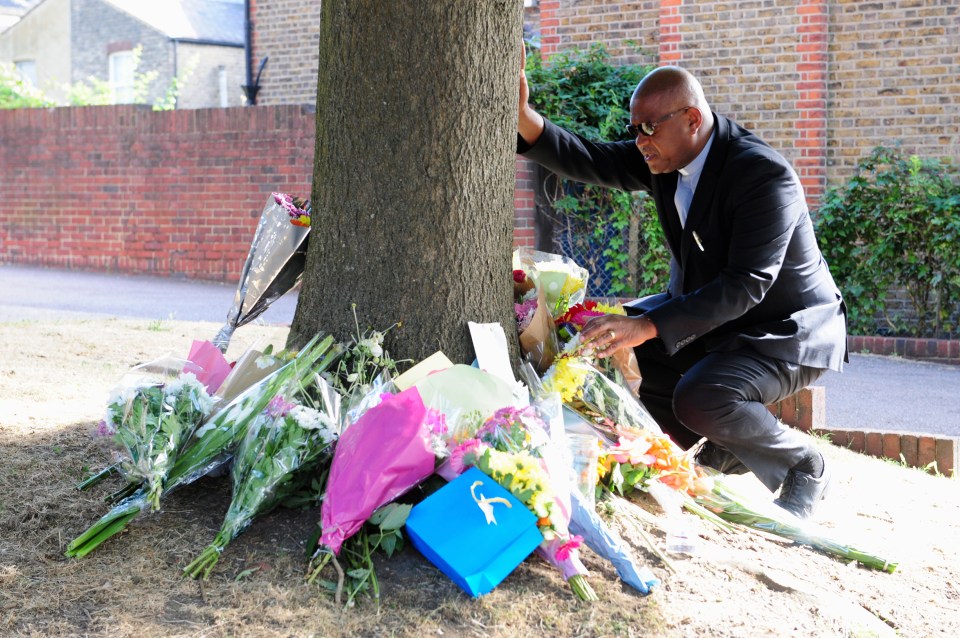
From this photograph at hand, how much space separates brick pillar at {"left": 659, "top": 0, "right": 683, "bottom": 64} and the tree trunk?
295 inches

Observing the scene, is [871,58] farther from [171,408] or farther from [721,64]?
[171,408]

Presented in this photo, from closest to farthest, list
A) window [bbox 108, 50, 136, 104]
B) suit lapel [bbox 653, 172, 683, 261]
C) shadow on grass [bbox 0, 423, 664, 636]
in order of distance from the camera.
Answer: shadow on grass [bbox 0, 423, 664, 636] < suit lapel [bbox 653, 172, 683, 261] < window [bbox 108, 50, 136, 104]

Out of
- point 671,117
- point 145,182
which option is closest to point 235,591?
point 671,117

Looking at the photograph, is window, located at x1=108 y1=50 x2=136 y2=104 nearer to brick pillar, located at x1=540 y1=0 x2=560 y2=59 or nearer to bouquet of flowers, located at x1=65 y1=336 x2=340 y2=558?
brick pillar, located at x1=540 y1=0 x2=560 y2=59

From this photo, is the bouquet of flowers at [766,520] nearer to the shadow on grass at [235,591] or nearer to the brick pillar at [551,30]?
the shadow on grass at [235,591]

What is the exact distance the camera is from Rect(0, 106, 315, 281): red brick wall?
11.4 meters

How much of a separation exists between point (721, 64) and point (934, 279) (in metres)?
3.09

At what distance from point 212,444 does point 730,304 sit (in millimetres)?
1809

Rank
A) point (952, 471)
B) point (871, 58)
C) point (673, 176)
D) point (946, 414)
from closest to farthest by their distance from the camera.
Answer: point (673, 176)
point (952, 471)
point (946, 414)
point (871, 58)

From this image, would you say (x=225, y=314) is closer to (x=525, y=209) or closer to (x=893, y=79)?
(x=525, y=209)

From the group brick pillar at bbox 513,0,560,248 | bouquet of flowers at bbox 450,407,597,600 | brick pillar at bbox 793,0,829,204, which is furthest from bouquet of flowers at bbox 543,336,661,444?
brick pillar at bbox 793,0,829,204

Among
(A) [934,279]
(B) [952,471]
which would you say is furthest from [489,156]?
(A) [934,279]

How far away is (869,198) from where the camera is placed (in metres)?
8.91

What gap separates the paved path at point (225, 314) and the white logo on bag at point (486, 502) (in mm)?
3666
